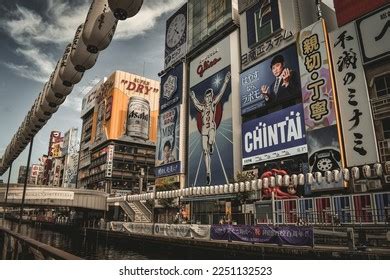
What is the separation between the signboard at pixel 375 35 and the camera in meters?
23.1

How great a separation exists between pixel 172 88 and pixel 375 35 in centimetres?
3069

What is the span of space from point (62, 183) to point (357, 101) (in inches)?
4060

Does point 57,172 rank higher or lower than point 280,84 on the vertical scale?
higher

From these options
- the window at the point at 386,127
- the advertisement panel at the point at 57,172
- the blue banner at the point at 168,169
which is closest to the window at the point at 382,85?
the window at the point at 386,127

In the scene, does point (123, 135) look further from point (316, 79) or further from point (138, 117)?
point (316, 79)

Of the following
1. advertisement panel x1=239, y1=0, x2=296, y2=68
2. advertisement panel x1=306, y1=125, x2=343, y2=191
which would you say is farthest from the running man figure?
advertisement panel x1=306, y1=125, x2=343, y2=191

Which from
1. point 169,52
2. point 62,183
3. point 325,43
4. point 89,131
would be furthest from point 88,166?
point 325,43

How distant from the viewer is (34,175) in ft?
438

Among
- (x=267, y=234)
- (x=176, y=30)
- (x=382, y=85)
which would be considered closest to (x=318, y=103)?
(x=382, y=85)

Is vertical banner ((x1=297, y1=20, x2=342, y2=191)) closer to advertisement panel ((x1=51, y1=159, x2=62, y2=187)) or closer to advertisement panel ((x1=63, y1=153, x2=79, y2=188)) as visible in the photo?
advertisement panel ((x1=63, y1=153, x2=79, y2=188))

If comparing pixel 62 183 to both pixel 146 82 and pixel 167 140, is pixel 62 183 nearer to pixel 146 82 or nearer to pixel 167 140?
pixel 146 82

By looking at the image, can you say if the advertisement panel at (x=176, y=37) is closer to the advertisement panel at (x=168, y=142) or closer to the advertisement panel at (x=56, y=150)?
the advertisement panel at (x=168, y=142)

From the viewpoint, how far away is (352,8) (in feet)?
84.9

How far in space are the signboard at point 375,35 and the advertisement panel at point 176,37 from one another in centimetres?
2866
